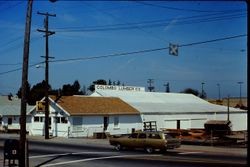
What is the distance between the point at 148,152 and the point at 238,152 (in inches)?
253

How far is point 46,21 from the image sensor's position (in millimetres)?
48719

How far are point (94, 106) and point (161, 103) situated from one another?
16.7 m

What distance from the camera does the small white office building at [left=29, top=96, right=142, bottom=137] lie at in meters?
52.9

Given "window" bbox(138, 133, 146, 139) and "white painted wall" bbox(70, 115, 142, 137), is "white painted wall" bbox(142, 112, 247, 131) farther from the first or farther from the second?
"window" bbox(138, 133, 146, 139)

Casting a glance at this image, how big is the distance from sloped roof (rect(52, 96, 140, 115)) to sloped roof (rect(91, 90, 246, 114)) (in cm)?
239

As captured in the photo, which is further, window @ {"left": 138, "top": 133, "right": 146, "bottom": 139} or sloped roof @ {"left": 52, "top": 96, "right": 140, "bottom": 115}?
sloped roof @ {"left": 52, "top": 96, "right": 140, "bottom": 115}

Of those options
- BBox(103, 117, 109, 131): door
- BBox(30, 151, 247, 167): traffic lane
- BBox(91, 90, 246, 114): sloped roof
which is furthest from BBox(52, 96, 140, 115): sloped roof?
BBox(30, 151, 247, 167): traffic lane

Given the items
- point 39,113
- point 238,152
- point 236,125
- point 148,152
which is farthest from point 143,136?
point 236,125

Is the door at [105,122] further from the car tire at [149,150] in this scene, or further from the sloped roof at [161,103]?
the car tire at [149,150]

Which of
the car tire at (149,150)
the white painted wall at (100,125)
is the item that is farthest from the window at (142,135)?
the white painted wall at (100,125)

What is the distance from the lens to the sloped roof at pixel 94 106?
53.7 meters

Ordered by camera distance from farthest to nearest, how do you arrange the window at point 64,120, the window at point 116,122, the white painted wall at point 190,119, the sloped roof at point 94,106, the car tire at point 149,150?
the white painted wall at point 190,119 < the window at point 116,122 < the sloped roof at point 94,106 < the window at point 64,120 < the car tire at point 149,150

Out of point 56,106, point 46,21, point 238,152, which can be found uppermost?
point 46,21

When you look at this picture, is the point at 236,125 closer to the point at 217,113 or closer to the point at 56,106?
the point at 217,113
